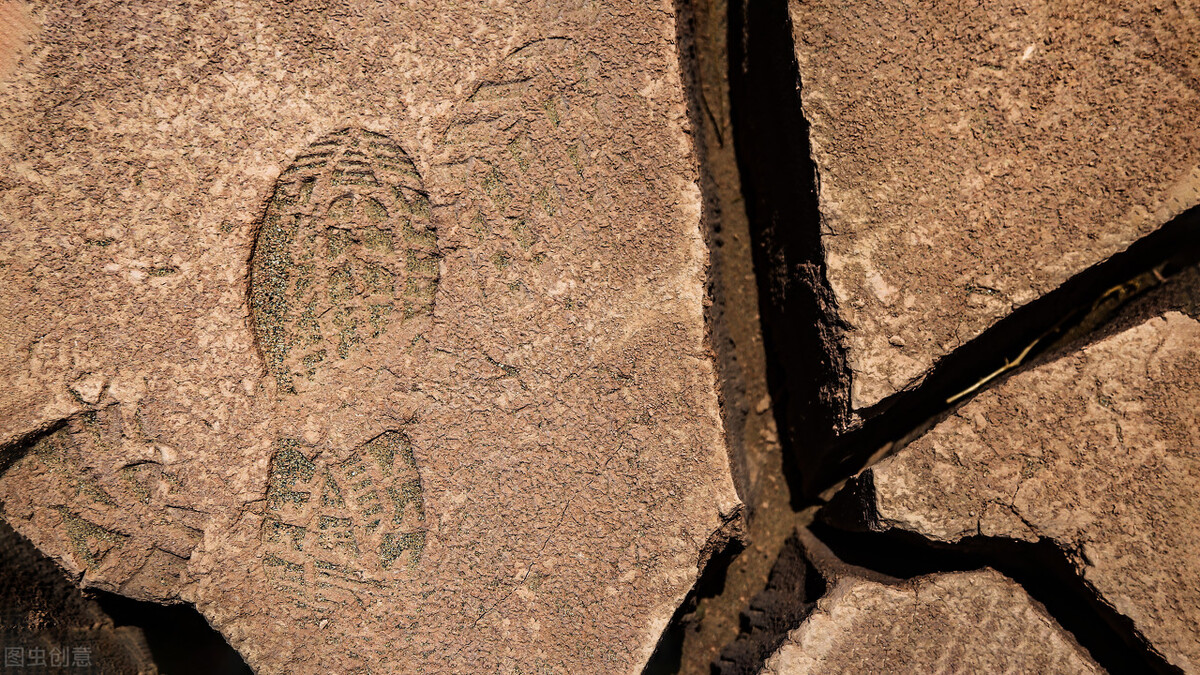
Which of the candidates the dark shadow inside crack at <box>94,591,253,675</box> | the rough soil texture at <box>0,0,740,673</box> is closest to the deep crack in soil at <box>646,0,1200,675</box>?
the rough soil texture at <box>0,0,740,673</box>

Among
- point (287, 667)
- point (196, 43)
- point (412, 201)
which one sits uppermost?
point (196, 43)

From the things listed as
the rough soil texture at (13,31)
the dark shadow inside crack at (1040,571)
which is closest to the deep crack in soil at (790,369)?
the dark shadow inside crack at (1040,571)

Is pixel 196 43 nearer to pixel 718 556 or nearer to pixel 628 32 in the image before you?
pixel 628 32

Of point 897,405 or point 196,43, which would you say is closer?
point 196,43

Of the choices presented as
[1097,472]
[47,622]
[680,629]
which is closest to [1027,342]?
[1097,472]

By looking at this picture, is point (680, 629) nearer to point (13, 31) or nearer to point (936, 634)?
point (936, 634)

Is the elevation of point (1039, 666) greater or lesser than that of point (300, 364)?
lesser

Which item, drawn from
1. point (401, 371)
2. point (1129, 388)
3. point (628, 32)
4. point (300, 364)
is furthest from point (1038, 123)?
point (300, 364)

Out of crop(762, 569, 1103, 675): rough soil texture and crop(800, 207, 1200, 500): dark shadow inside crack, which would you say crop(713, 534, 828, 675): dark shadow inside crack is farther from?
crop(800, 207, 1200, 500): dark shadow inside crack

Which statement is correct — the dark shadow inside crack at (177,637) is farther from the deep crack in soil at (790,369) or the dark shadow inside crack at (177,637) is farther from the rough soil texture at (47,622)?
the deep crack in soil at (790,369)
